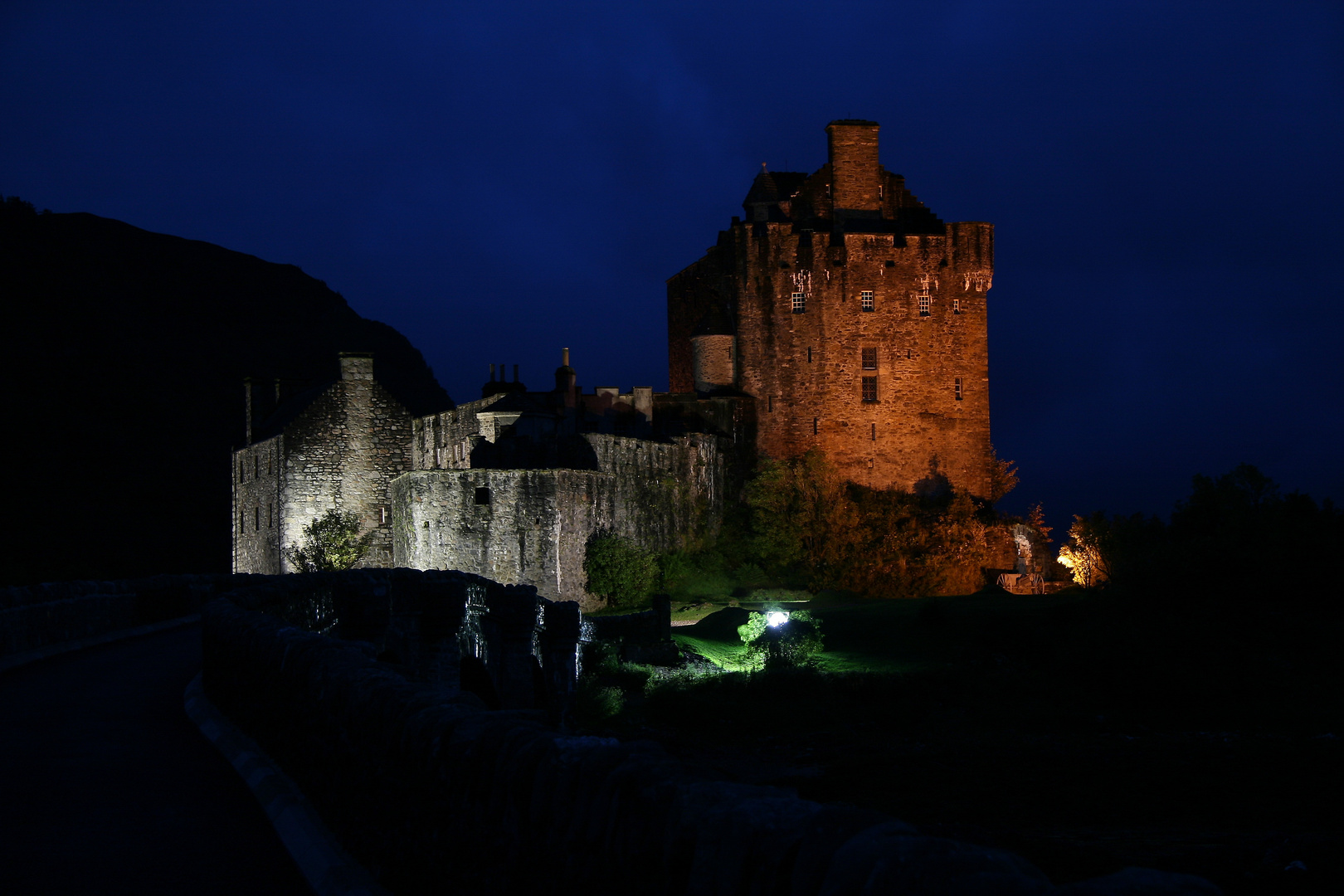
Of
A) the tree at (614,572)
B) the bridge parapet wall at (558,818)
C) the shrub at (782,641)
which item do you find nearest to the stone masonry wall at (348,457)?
the tree at (614,572)

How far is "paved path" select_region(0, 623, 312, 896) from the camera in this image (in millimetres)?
6539

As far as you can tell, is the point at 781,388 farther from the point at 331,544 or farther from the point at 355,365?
the point at 331,544

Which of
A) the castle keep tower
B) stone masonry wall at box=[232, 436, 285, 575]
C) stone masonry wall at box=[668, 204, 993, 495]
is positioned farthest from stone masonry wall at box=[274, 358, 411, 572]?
stone masonry wall at box=[668, 204, 993, 495]

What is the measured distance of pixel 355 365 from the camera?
146ft

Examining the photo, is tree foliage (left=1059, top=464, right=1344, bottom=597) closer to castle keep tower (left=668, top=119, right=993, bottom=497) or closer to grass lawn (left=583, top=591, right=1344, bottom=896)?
grass lawn (left=583, top=591, right=1344, bottom=896)

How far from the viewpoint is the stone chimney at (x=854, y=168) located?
196 ft

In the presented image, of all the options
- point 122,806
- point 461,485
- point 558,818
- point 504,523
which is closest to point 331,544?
point 461,485

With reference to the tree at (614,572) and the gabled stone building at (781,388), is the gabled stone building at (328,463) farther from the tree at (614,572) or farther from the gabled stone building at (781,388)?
the tree at (614,572)

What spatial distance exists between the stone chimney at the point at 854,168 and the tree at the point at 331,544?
27243 mm

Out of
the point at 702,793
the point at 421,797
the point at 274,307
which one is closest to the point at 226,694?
the point at 421,797

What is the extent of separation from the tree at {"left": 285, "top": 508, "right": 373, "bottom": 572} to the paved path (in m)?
30.2

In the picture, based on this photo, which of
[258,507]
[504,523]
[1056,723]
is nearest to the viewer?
[1056,723]

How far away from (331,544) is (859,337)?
2534cm

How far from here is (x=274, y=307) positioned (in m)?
112
